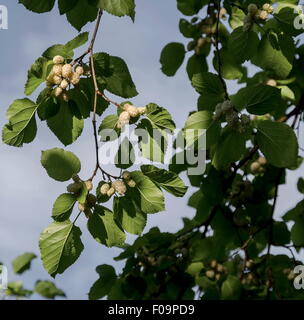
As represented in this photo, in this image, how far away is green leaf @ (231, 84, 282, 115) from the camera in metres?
1.63

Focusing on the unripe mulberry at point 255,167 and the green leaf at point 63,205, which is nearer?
the green leaf at point 63,205

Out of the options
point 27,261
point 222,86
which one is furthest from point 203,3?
point 27,261

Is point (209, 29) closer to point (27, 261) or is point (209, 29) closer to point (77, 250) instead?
point (77, 250)

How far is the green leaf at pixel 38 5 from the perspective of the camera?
157cm

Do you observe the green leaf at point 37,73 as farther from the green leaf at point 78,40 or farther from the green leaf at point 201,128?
the green leaf at point 201,128

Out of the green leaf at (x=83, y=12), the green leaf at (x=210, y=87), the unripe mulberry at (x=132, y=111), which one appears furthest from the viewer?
the green leaf at (x=210, y=87)

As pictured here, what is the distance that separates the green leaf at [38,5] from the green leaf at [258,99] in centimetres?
68

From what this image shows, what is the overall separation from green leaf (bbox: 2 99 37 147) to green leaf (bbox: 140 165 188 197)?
38 cm

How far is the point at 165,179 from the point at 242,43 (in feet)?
2.54

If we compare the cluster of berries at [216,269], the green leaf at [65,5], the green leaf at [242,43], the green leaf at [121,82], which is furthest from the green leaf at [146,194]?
the cluster of berries at [216,269]

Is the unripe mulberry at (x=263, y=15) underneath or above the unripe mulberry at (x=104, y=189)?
above

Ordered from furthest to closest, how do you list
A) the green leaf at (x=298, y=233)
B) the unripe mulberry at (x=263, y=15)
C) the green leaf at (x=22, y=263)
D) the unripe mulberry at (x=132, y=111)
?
the green leaf at (x=22, y=263)
the green leaf at (x=298, y=233)
the unripe mulberry at (x=263, y=15)
the unripe mulberry at (x=132, y=111)

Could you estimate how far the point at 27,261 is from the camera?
410 cm

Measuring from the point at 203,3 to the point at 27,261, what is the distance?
263cm
